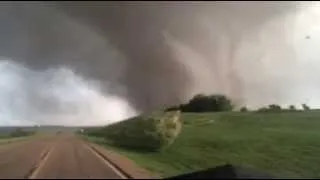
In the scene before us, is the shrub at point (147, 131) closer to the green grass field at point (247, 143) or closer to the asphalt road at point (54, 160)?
the green grass field at point (247, 143)

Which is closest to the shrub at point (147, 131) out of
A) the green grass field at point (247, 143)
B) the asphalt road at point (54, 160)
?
the green grass field at point (247, 143)

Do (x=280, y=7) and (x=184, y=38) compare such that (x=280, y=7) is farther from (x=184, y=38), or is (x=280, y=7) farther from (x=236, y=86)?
(x=236, y=86)

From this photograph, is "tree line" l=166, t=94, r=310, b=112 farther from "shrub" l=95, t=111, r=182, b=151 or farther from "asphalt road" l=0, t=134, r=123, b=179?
"asphalt road" l=0, t=134, r=123, b=179

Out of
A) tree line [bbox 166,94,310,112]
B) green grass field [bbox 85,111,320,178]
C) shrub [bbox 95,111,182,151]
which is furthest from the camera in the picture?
green grass field [bbox 85,111,320,178]

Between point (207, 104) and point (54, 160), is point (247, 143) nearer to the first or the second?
point (207, 104)

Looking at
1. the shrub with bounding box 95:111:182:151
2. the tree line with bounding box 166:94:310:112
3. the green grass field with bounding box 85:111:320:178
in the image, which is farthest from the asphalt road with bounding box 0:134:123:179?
the tree line with bounding box 166:94:310:112

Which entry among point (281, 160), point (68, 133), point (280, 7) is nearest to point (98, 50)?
point (280, 7)
